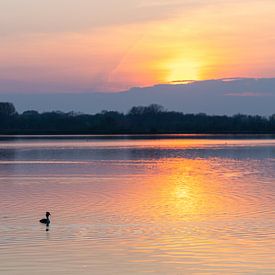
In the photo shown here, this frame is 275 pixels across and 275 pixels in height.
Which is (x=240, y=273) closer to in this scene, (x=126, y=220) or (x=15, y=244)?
(x=15, y=244)

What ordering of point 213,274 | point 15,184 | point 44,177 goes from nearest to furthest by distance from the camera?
point 213,274 < point 15,184 < point 44,177

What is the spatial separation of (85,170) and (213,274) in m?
23.9

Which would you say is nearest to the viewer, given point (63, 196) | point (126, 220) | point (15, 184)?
point (126, 220)

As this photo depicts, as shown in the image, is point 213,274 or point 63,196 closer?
point 213,274

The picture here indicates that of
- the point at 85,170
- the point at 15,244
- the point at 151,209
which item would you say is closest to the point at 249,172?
the point at 85,170

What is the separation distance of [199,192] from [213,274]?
1278 centimetres

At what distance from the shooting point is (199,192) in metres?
23.1

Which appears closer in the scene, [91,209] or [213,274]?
[213,274]

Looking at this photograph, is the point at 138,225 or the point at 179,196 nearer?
the point at 138,225

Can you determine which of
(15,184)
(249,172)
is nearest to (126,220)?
(15,184)

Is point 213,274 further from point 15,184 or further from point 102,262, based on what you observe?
point 15,184

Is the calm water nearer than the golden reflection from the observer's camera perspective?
Yes

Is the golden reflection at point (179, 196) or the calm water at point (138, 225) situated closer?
the calm water at point (138, 225)

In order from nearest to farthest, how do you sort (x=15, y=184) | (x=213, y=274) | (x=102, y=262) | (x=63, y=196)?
(x=213, y=274) → (x=102, y=262) → (x=63, y=196) → (x=15, y=184)
